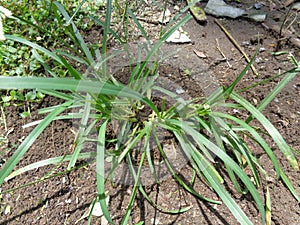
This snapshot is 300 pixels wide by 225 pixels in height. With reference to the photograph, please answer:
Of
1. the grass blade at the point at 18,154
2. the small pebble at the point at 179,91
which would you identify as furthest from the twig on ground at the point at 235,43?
the grass blade at the point at 18,154

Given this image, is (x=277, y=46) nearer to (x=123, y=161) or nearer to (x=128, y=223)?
(x=123, y=161)

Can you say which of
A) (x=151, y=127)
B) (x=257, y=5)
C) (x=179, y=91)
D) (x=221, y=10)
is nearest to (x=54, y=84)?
(x=151, y=127)

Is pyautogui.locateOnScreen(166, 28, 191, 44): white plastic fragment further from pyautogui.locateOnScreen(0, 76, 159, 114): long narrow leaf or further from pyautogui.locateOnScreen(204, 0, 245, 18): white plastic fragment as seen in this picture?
pyautogui.locateOnScreen(0, 76, 159, 114): long narrow leaf

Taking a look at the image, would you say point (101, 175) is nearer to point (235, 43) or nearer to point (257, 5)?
point (235, 43)

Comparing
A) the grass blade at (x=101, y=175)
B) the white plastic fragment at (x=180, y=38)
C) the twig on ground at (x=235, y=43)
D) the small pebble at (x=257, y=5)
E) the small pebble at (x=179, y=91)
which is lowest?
the grass blade at (x=101, y=175)

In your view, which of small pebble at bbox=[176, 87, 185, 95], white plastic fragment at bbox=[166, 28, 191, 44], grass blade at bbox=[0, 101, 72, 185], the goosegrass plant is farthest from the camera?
white plastic fragment at bbox=[166, 28, 191, 44]

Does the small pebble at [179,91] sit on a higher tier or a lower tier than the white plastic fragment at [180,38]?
lower

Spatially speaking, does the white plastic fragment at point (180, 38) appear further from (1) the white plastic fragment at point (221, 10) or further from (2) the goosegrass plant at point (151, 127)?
(2) the goosegrass plant at point (151, 127)

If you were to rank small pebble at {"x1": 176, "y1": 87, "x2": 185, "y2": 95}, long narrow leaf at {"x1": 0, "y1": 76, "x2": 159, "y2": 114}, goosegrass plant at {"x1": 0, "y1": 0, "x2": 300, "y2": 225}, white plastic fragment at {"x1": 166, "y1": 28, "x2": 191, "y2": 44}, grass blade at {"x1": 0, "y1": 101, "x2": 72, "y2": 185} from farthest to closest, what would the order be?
white plastic fragment at {"x1": 166, "y1": 28, "x2": 191, "y2": 44}, small pebble at {"x1": 176, "y1": 87, "x2": 185, "y2": 95}, goosegrass plant at {"x1": 0, "y1": 0, "x2": 300, "y2": 225}, grass blade at {"x1": 0, "y1": 101, "x2": 72, "y2": 185}, long narrow leaf at {"x1": 0, "y1": 76, "x2": 159, "y2": 114}

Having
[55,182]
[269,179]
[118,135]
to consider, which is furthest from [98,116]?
[269,179]

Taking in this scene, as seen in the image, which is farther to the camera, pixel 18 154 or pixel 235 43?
pixel 235 43

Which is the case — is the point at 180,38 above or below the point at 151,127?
above

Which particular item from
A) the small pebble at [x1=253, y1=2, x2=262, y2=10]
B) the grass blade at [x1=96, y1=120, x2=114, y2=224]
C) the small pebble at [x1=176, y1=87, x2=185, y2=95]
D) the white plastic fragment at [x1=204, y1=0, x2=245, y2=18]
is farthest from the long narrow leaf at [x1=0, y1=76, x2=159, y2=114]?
the small pebble at [x1=253, y1=2, x2=262, y2=10]
